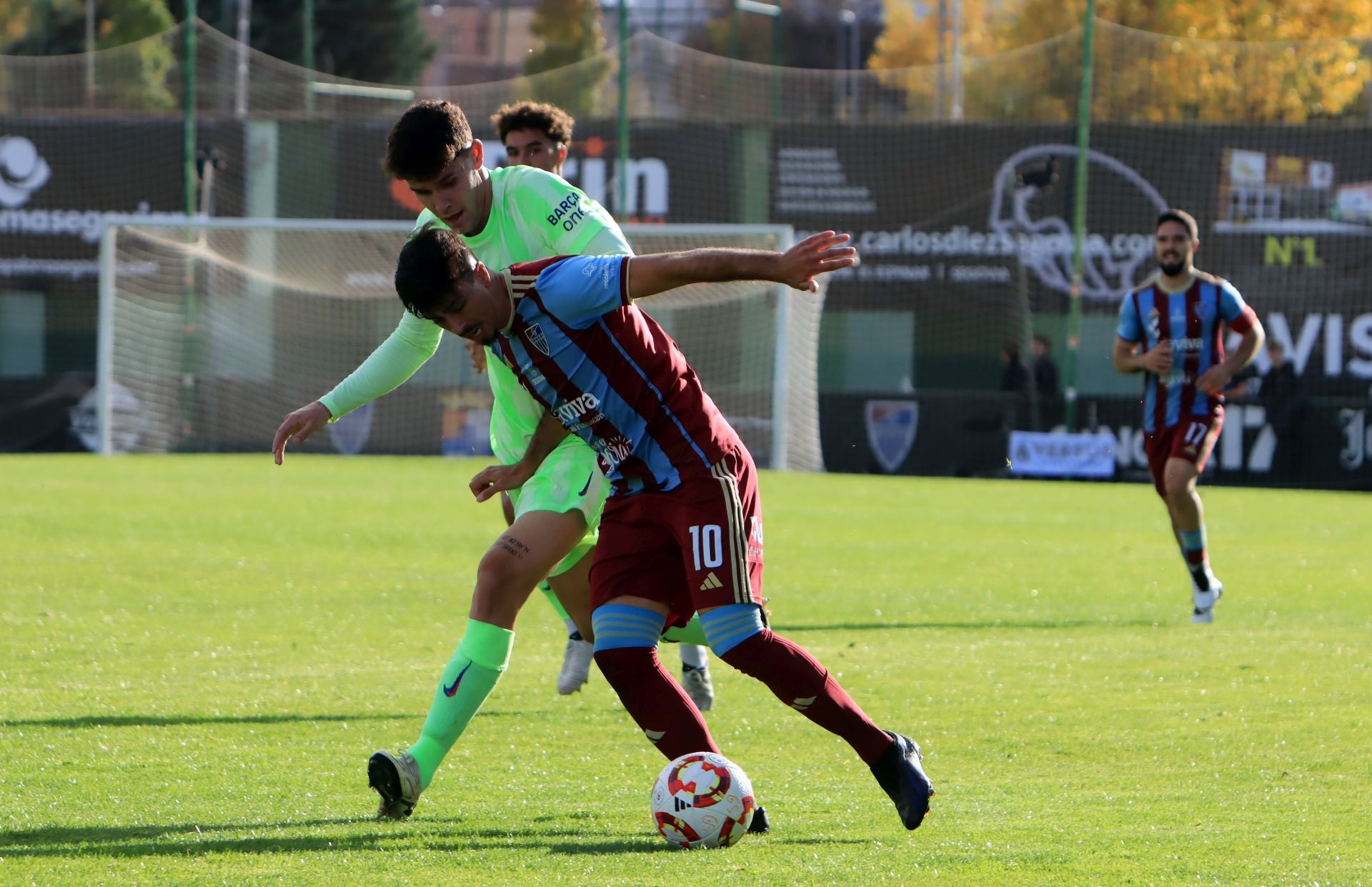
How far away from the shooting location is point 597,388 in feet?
15.6

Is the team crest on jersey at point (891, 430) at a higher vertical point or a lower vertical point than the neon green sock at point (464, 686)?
lower

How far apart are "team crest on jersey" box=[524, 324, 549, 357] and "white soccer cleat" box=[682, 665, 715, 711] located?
2572 millimetres

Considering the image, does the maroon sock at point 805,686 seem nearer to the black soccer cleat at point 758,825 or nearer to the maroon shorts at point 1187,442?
the black soccer cleat at point 758,825

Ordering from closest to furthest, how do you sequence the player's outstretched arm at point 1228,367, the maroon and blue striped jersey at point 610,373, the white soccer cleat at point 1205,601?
the maroon and blue striped jersey at point 610,373 < the white soccer cleat at point 1205,601 < the player's outstretched arm at point 1228,367

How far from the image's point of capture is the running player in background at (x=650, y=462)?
14.9 ft

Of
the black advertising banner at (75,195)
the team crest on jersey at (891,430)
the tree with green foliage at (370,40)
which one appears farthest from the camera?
the tree with green foliage at (370,40)

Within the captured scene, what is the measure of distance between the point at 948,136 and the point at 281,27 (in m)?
24.7

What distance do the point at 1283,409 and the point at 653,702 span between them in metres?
18.8

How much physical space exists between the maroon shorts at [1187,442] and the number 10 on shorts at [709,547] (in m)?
6.15

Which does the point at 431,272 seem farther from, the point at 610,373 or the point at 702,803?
the point at 702,803

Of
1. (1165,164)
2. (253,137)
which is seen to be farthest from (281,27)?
(1165,164)

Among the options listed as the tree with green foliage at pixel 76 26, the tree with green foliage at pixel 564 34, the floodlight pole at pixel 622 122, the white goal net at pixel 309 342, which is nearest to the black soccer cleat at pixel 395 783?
the white goal net at pixel 309 342

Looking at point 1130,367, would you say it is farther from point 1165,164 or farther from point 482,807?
point 1165,164

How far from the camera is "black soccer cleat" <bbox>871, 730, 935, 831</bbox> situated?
4.68 metres
